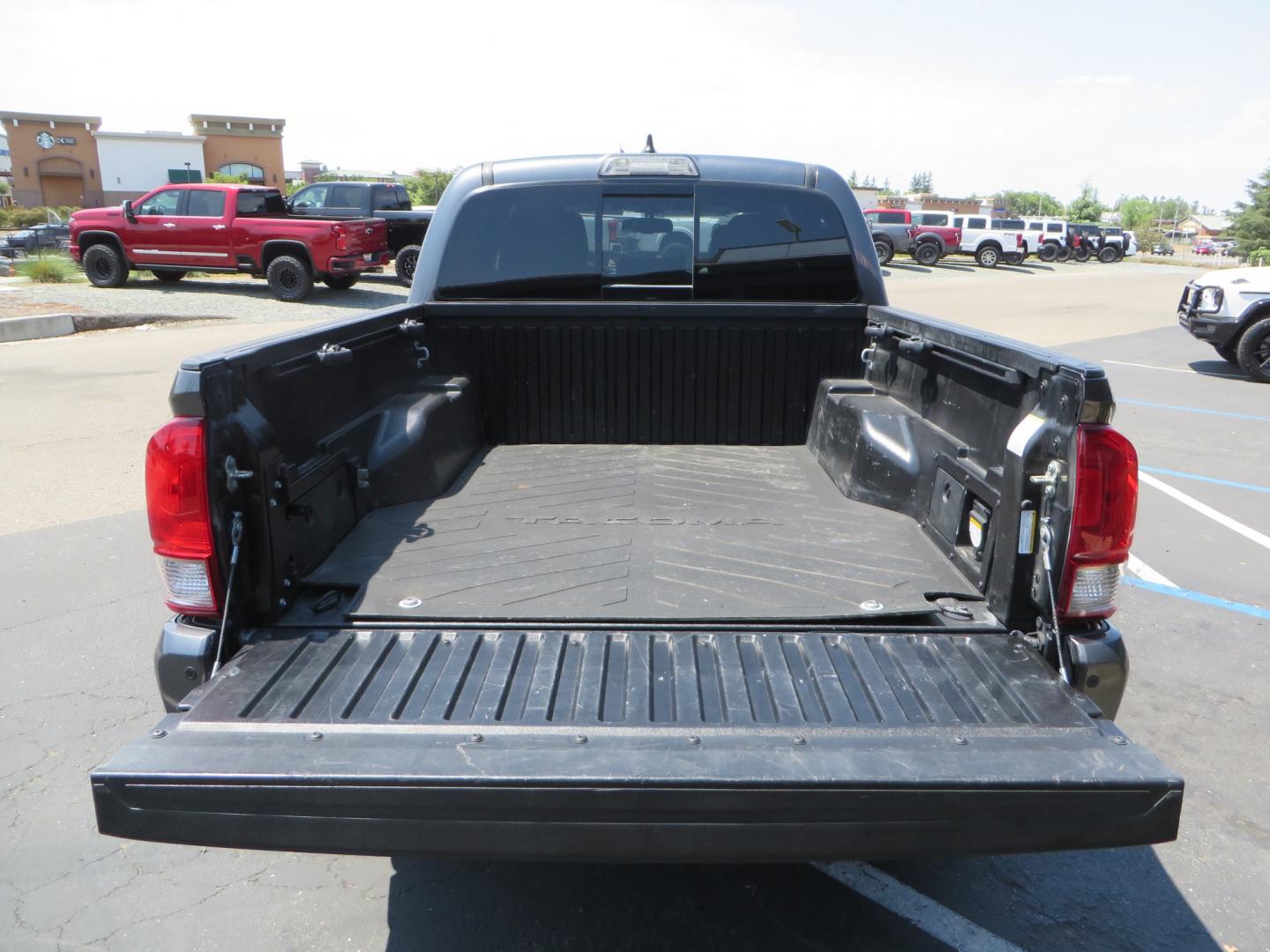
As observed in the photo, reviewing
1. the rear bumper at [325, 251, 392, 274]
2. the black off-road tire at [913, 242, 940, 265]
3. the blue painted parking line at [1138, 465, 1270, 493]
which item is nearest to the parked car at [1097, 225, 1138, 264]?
the black off-road tire at [913, 242, 940, 265]

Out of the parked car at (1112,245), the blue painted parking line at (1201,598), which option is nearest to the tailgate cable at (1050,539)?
the blue painted parking line at (1201,598)

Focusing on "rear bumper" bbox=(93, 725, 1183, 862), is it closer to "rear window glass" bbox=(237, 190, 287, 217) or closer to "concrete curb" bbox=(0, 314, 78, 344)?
"concrete curb" bbox=(0, 314, 78, 344)

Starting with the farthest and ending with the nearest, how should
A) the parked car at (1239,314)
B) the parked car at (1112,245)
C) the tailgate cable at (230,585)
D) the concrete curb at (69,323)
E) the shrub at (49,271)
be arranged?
the parked car at (1112,245)
the shrub at (49,271)
the concrete curb at (69,323)
the parked car at (1239,314)
the tailgate cable at (230,585)

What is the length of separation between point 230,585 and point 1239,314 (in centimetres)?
1291

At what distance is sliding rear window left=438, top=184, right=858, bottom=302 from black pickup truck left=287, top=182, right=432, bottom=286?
49.6 ft

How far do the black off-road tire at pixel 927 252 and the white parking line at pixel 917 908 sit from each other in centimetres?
3549

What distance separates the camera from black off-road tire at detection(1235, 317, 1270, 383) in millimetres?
11633

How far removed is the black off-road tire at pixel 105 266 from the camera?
59.2 ft

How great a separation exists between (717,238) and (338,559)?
2.31 metres

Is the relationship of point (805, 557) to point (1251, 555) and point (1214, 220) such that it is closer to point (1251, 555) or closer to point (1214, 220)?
point (1251, 555)

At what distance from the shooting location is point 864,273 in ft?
14.0

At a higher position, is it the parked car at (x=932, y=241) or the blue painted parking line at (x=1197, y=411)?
the parked car at (x=932, y=241)

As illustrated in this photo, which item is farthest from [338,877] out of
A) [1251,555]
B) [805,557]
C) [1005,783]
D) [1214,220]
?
[1214,220]

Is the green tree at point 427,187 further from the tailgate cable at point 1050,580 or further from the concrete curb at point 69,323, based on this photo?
the tailgate cable at point 1050,580
